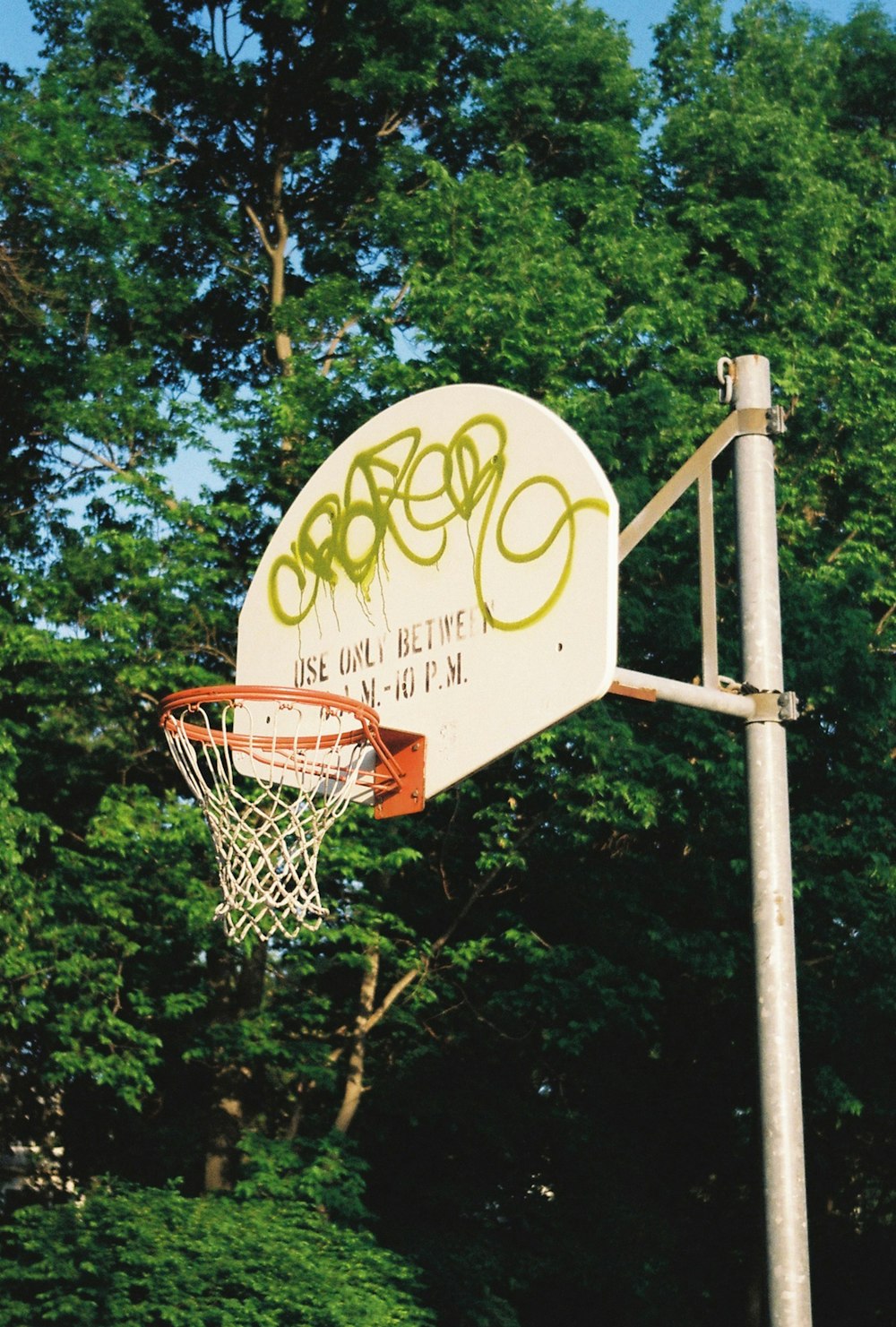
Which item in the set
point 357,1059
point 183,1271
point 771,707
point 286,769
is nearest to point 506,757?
point 357,1059

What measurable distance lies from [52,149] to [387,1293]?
9.92 m

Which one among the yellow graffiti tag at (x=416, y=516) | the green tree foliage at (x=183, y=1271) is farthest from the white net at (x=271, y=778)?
the green tree foliage at (x=183, y=1271)

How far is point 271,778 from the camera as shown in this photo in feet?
19.1


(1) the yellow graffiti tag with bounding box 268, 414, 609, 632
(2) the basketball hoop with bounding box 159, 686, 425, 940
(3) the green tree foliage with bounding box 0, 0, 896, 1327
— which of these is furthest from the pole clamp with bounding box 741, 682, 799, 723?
(3) the green tree foliage with bounding box 0, 0, 896, 1327

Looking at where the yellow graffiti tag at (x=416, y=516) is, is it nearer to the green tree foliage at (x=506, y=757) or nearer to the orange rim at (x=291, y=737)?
the orange rim at (x=291, y=737)

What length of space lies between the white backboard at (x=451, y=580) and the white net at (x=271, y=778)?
19 centimetres

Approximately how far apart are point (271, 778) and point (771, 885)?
1.92 m

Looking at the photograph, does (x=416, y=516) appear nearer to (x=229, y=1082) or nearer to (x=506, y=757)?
(x=506, y=757)

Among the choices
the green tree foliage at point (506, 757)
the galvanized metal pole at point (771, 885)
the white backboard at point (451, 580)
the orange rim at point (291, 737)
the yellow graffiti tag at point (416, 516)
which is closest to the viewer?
the galvanized metal pole at point (771, 885)

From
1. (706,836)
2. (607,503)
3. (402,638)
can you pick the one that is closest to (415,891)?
(706,836)

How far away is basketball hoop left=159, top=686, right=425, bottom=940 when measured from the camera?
542 centimetres

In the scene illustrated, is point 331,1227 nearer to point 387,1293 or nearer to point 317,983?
point 387,1293

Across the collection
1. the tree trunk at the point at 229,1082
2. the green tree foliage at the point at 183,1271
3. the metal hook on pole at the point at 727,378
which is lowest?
the green tree foliage at the point at 183,1271

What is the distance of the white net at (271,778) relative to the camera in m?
5.54
